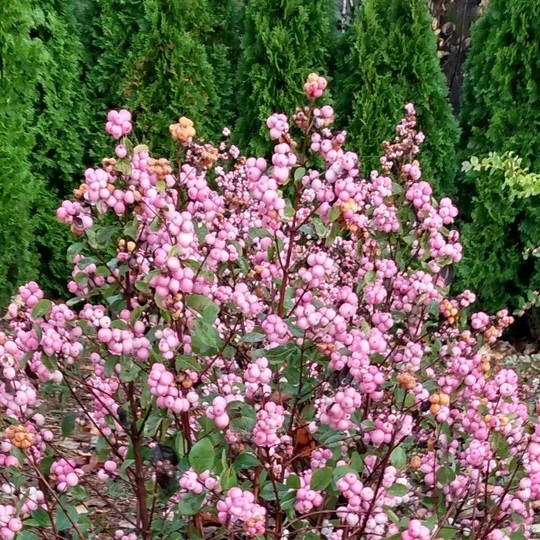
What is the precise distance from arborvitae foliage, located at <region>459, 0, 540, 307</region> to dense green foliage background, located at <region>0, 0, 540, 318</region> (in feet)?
0.04

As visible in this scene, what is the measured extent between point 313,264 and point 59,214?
58cm

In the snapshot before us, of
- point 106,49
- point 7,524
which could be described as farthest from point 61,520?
point 106,49

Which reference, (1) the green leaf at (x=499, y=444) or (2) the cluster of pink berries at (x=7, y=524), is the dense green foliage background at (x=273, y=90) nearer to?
(2) the cluster of pink berries at (x=7, y=524)

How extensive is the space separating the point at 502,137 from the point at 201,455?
435 cm

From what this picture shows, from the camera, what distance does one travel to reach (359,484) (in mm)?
1438

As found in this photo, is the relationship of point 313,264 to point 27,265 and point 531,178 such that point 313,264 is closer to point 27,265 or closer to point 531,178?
point 531,178

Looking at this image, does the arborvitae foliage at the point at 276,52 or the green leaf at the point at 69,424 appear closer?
the green leaf at the point at 69,424

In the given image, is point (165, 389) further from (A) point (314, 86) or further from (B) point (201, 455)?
(A) point (314, 86)

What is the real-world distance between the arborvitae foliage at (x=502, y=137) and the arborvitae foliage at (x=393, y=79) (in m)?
0.31

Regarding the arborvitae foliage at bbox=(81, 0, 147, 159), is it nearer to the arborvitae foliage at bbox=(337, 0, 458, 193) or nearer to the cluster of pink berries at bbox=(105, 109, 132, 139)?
the arborvitae foliage at bbox=(337, 0, 458, 193)

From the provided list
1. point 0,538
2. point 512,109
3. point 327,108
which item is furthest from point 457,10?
point 0,538

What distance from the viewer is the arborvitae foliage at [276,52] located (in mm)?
4902

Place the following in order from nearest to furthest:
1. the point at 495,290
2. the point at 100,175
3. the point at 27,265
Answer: the point at 100,175, the point at 27,265, the point at 495,290

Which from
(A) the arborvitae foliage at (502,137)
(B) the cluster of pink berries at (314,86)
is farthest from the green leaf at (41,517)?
(A) the arborvitae foliage at (502,137)
